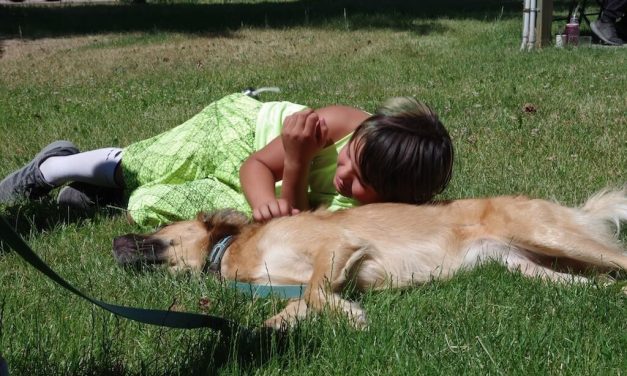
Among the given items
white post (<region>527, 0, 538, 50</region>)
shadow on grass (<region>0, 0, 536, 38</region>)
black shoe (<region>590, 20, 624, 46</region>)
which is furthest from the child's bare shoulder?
shadow on grass (<region>0, 0, 536, 38</region>)

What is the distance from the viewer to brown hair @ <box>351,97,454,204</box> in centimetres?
408

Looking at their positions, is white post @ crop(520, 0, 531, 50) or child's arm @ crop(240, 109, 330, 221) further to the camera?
white post @ crop(520, 0, 531, 50)

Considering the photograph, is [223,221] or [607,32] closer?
[223,221]

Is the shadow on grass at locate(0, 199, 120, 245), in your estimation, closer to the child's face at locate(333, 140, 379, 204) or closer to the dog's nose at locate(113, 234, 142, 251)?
the dog's nose at locate(113, 234, 142, 251)

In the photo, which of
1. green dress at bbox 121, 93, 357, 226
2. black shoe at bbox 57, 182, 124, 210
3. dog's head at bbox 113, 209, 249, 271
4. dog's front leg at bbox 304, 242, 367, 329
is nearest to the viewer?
dog's front leg at bbox 304, 242, 367, 329

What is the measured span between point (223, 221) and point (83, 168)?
167 cm

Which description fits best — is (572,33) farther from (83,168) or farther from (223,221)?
(223,221)

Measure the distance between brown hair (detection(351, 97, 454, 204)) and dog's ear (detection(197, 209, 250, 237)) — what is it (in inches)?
28.1

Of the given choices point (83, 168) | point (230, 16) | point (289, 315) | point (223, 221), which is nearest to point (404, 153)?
point (223, 221)

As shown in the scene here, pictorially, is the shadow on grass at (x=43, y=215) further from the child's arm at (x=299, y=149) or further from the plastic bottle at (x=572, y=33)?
the plastic bottle at (x=572, y=33)

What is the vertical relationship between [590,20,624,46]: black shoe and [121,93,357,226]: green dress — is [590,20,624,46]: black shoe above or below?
below

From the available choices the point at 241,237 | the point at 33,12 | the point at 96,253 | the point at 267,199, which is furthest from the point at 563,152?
the point at 33,12

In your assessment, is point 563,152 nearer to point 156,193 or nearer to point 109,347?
point 156,193

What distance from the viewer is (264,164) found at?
15.6 ft
